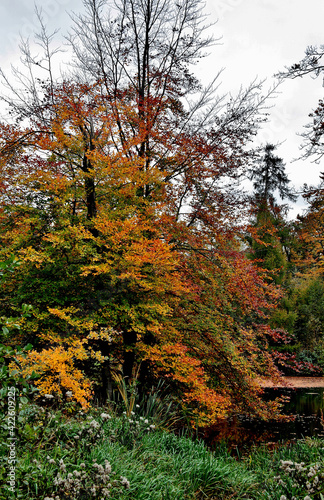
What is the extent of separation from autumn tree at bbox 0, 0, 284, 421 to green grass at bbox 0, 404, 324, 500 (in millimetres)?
658

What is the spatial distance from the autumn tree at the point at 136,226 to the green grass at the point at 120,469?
0.66 metres

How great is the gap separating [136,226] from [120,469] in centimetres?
336

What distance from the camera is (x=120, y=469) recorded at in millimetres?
3016

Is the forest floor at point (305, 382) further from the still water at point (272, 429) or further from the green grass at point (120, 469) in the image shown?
the green grass at point (120, 469)

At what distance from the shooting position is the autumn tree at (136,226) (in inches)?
211

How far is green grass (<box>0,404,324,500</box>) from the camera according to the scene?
2559 mm

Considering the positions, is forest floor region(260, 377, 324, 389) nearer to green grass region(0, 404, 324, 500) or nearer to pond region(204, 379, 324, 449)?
pond region(204, 379, 324, 449)

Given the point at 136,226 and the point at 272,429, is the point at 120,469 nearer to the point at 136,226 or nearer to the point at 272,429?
the point at 136,226

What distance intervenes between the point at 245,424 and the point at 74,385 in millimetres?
7519

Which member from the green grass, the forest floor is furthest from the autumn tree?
the forest floor

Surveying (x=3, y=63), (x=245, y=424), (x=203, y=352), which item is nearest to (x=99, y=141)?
(x=203, y=352)

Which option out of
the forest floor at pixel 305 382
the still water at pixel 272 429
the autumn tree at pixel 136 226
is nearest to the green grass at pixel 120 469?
the autumn tree at pixel 136 226

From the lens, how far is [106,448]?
3.28 m

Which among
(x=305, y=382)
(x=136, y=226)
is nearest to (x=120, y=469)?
(x=136, y=226)
